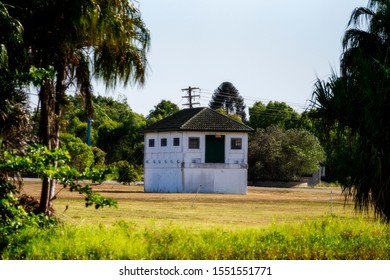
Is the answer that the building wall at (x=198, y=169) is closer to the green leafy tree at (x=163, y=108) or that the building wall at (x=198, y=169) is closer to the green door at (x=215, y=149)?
the green door at (x=215, y=149)

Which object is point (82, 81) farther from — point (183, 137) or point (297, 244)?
point (183, 137)

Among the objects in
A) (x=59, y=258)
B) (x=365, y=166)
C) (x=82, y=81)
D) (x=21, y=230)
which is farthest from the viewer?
(x=82, y=81)

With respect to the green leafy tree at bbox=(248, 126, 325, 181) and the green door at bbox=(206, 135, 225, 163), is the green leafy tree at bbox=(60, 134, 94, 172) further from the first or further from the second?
the green leafy tree at bbox=(248, 126, 325, 181)

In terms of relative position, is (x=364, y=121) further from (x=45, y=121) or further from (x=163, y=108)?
(x=163, y=108)

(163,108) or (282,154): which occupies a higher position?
(163,108)

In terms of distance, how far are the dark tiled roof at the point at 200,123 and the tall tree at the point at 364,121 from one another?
39.4 m

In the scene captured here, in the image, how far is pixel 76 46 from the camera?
77.2ft

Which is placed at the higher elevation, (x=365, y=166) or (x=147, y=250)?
(x=365, y=166)

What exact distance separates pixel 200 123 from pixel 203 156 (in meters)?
2.53

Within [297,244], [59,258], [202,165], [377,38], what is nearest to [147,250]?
[59,258]

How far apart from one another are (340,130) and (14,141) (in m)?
7.96

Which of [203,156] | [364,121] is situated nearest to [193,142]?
[203,156]

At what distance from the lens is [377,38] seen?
68.8ft

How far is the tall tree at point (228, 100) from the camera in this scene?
112 m
